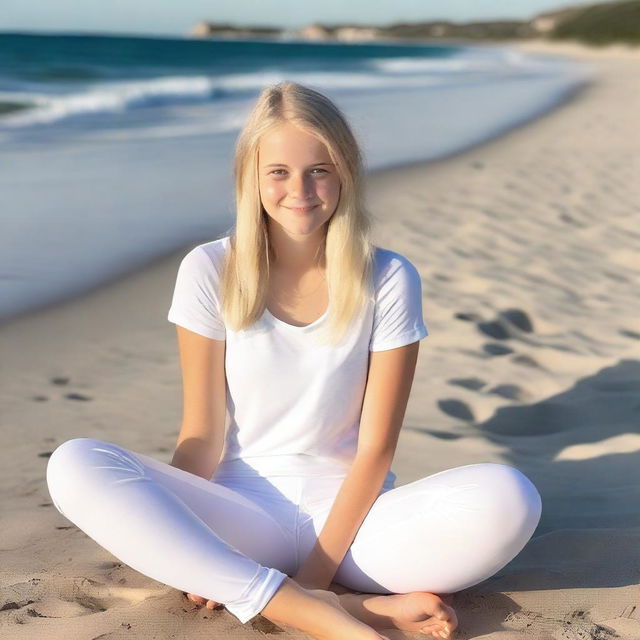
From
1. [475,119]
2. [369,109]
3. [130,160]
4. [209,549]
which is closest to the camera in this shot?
[209,549]

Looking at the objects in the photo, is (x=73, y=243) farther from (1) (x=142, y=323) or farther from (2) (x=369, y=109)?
(2) (x=369, y=109)

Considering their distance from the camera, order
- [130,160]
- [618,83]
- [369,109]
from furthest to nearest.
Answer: [618,83], [369,109], [130,160]

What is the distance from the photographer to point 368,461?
8.45ft

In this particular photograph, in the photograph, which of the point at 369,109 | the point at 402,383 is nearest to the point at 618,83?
the point at 369,109

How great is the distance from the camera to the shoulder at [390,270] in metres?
2.65

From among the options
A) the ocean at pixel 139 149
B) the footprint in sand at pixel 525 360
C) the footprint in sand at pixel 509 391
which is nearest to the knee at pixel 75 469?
the ocean at pixel 139 149

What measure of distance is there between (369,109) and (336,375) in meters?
15.1

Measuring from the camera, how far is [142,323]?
535cm

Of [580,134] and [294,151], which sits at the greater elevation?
[294,151]

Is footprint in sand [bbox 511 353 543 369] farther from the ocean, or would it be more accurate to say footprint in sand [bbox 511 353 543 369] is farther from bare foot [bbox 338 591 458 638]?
bare foot [bbox 338 591 458 638]

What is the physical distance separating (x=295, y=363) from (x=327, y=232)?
37cm

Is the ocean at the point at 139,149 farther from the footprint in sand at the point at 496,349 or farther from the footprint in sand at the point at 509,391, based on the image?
the footprint in sand at the point at 496,349

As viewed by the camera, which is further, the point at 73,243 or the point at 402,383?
the point at 73,243

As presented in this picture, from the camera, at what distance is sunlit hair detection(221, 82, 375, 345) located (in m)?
2.56
